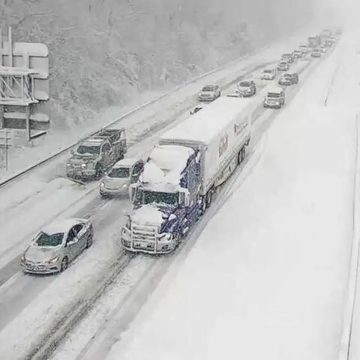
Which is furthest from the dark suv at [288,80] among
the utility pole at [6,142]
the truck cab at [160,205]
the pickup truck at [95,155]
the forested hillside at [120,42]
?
the truck cab at [160,205]

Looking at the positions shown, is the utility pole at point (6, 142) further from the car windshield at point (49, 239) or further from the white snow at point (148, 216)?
the white snow at point (148, 216)

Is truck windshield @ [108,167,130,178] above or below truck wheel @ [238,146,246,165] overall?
above

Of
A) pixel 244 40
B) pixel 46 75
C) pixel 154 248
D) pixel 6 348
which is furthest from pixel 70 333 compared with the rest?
pixel 244 40

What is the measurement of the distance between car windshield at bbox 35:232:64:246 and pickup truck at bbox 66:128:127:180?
1060 centimetres

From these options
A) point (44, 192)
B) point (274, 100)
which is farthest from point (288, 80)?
point (44, 192)

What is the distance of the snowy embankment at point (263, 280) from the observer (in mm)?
19391

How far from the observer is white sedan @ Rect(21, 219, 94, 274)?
936 inches

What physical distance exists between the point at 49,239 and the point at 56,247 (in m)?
0.55

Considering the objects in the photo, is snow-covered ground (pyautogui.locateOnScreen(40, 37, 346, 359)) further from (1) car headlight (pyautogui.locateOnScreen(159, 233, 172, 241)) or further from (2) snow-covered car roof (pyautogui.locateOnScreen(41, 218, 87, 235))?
(2) snow-covered car roof (pyautogui.locateOnScreen(41, 218, 87, 235))

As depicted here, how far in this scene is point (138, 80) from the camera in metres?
62.2

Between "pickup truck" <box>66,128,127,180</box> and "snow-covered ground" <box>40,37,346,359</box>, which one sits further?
"pickup truck" <box>66,128,127,180</box>

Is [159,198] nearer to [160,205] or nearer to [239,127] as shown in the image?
[160,205]

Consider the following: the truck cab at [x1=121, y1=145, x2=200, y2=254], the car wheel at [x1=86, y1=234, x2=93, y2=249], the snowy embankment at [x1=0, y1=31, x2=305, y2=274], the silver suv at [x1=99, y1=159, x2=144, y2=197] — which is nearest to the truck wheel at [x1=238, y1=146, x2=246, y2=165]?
the silver suv at [x1=99, y1=159, x2=144, y2=197]

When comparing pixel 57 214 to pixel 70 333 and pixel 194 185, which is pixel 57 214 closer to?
pixel 194 185
